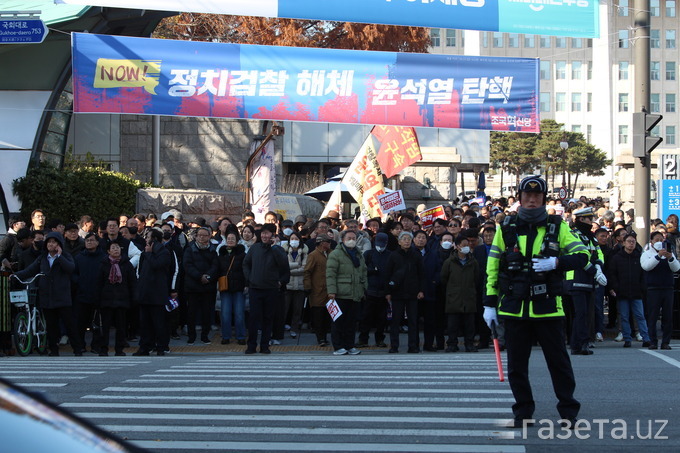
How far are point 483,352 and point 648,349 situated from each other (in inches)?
100

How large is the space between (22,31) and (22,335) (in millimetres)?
5646

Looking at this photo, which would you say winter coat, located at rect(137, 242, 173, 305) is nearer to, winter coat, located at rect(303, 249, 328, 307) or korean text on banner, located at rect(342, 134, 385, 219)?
winter coat, located at rect(303, 249, 328, 307)

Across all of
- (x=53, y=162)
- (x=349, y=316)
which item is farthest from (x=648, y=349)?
(x=53, y=162)

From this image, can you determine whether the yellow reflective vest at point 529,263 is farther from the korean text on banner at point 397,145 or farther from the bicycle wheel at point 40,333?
the korean text on banner at point 397,145

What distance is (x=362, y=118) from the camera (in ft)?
57.5

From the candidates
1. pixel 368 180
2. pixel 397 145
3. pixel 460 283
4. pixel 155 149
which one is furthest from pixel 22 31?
pixel 155 149

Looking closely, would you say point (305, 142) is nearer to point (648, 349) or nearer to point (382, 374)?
point (648, 349)

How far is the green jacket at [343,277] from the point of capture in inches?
560

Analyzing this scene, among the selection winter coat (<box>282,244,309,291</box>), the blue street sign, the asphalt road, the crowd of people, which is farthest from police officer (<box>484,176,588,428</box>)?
the blue street sign

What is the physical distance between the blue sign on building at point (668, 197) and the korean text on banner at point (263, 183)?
9.46 metres

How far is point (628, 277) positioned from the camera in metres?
15.3

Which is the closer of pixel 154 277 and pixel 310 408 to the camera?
pixel 310 408

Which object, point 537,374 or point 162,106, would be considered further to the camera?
point 162,106

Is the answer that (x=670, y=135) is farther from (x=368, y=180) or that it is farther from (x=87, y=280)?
(x=87, y=280)
